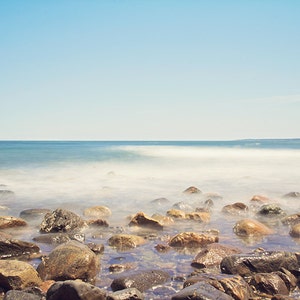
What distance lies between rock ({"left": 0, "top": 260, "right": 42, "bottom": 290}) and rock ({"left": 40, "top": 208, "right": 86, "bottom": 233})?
12.0 ft

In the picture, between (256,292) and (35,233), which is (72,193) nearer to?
(35,233)

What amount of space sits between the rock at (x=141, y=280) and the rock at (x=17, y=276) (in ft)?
3.89

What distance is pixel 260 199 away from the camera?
14383mm

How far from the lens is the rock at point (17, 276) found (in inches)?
206

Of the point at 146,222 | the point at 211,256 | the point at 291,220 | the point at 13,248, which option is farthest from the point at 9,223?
the point at 291,220

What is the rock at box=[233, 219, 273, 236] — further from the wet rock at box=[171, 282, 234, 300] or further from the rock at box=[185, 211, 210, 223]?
the wet rock at box=[171, 282, 234, 300]

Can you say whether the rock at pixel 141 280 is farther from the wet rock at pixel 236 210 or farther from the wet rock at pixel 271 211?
the wet rock at pixel 271 211

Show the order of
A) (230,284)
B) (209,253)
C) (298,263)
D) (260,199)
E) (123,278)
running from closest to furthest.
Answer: (230,284) < (123,278) < (298,263) < (209,253) < (260,199)

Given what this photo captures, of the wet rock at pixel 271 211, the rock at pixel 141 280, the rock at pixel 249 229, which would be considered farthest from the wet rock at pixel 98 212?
the rock at pixel 141 280

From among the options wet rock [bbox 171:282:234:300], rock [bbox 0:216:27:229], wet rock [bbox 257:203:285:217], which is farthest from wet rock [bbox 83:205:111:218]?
wet rock [bbox 171:282:234:300]

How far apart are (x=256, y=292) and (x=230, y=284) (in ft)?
1.78

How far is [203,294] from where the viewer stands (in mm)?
4465

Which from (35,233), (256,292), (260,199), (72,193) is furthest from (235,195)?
(256,292)

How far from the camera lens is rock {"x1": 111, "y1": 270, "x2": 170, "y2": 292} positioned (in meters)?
5.40
